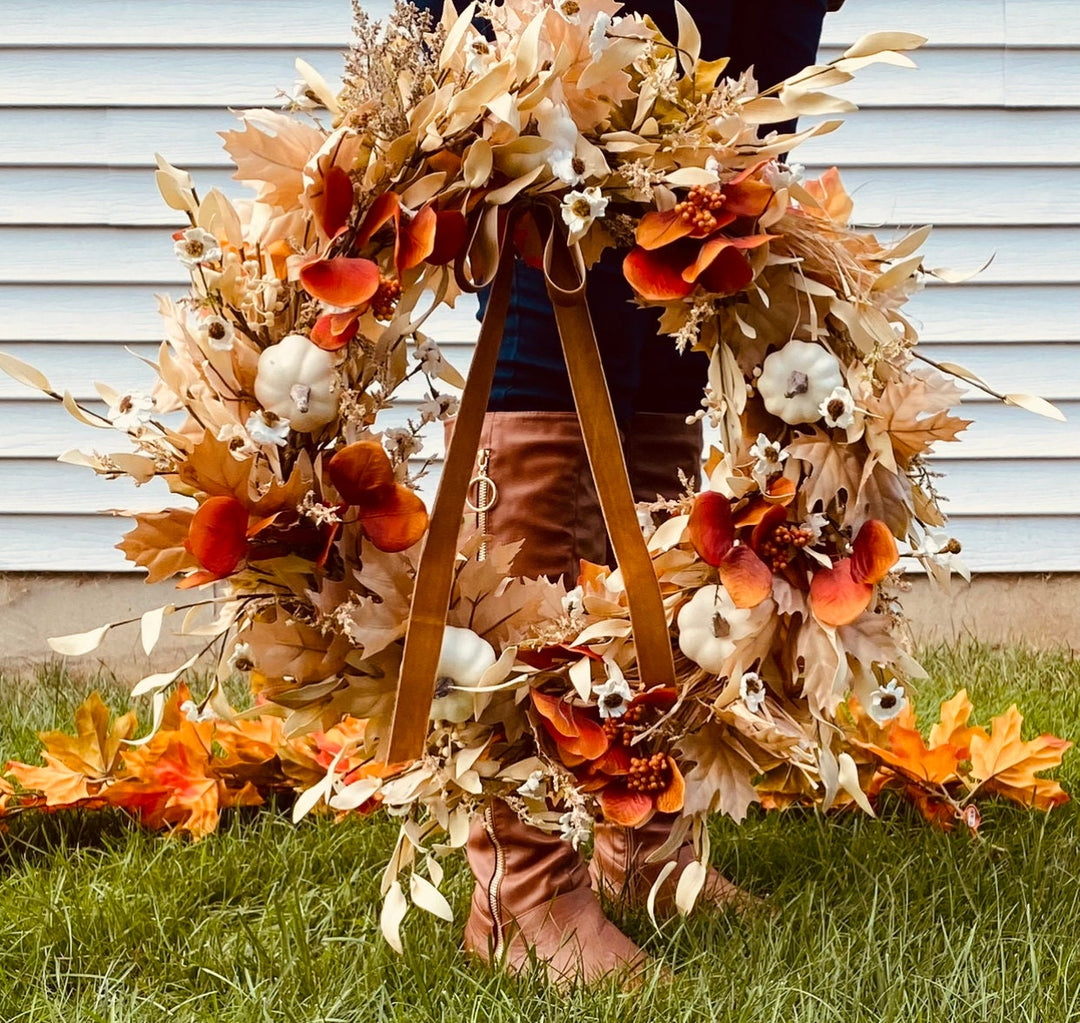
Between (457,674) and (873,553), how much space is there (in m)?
0.35

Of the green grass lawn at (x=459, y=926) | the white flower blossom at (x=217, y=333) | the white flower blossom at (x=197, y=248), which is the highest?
the white flower blossom at (x=197, y=248)

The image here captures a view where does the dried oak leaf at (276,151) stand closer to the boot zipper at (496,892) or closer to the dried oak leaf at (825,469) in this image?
the dried oak leaf at (825,469)

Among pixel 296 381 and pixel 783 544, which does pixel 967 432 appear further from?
pixel 296 381

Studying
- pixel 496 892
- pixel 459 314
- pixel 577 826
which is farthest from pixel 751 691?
pixel 459 314

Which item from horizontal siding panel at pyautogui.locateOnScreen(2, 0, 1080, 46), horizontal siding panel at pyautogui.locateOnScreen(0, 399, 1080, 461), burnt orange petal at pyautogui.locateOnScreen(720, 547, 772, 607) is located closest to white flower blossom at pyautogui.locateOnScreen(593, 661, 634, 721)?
burnt orange petal at pyautogui.locateOnScreen(720, 547, 772, 607)

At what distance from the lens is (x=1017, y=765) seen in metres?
1.50

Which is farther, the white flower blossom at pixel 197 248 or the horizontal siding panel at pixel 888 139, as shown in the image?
the horizontal siding panel at pixel 888 139

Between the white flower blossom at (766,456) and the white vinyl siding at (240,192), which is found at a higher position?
the white vinyl siding at (240,192)

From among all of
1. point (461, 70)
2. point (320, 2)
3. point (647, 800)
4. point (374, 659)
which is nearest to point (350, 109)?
point (461, 70)

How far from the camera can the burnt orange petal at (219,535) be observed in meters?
0.89

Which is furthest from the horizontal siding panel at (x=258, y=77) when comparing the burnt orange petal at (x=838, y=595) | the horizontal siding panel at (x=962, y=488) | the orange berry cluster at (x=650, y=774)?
the orange berry cluster at (x=650, y=774)

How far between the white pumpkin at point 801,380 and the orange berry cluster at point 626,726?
27 cm

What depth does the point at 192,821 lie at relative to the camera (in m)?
1.44

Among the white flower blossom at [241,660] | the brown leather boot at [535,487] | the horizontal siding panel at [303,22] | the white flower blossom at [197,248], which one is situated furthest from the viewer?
the horizontal siding panel at [303,22]
